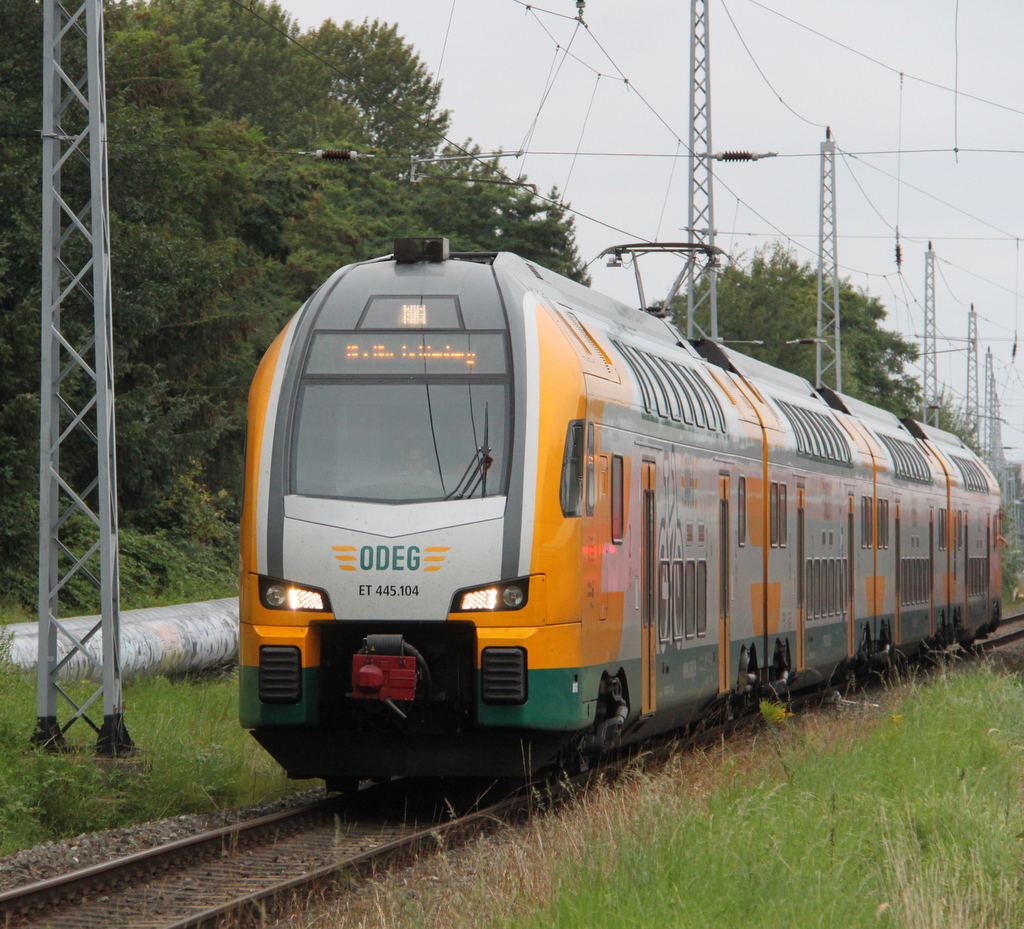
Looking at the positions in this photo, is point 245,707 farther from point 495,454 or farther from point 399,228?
point 399,228

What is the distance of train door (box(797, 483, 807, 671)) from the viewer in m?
17.3

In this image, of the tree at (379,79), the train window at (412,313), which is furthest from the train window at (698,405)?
the tree at (379,79)

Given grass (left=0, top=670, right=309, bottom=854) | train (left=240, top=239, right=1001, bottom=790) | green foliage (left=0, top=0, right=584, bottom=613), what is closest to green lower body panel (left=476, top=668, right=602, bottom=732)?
train (left=240, top=239, right=1001, bottom=790)

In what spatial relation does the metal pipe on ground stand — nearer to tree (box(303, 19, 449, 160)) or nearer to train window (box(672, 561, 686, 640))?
train window (box(672, 561, 686, 640))

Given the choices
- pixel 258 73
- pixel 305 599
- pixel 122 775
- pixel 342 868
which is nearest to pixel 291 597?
pixel 305 599

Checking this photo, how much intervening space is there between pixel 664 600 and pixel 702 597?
1167mm

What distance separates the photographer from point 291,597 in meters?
9.95

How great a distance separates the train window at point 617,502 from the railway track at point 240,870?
6.26 feet

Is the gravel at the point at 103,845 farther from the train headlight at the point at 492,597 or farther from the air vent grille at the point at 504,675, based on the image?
the train headlight at the point at 492,597

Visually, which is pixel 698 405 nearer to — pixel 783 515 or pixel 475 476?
pixel 783 515

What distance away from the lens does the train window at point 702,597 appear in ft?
43.8

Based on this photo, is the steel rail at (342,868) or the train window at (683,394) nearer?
the steel rail at (342,868)

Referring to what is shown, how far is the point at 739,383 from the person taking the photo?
1638 cm

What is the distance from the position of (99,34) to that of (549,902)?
7.75 metres
